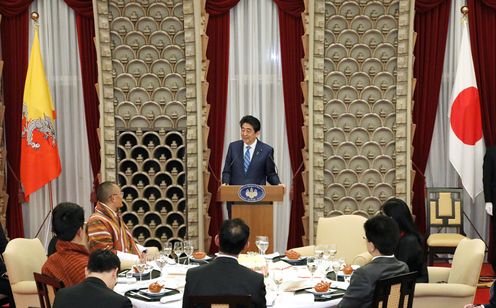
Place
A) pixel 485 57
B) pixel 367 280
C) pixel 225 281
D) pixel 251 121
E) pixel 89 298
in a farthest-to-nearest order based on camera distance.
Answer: pixel 485 57 → pixel 251 121 → pixel 367 280 → pixel 225 281 → pixel 89 298

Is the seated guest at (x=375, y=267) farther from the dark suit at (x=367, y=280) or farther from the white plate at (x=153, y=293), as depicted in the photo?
the white plate at (x=153, y=293)

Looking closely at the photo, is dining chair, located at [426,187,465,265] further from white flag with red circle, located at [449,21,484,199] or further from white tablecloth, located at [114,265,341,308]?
white tablecloth, located at [114,265,341,308]

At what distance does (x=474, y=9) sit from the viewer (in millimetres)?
7836

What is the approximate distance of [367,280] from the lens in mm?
3721

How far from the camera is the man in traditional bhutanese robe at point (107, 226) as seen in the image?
4758 millimetres

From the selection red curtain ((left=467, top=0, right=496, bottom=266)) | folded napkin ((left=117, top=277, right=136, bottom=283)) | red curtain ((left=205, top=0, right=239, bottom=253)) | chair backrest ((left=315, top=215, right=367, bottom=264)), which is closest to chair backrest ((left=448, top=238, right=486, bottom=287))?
chair backrest ((left=315, top=215, right=367, bottom=264))

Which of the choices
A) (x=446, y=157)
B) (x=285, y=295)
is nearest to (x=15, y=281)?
(x=285, y=295)

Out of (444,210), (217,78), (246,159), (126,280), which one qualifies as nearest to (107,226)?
(126,280)

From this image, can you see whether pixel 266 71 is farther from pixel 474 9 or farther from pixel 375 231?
pixel 375 231

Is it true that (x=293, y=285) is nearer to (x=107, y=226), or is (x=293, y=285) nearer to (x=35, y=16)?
(x=107, y=226)

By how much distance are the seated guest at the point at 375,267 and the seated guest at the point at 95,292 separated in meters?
1.28

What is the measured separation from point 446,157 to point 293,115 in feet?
6.42

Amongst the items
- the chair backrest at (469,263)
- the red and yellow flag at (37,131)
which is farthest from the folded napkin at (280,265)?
the red and yellow flag at (37,131)

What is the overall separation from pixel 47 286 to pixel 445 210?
4967 millimetres
